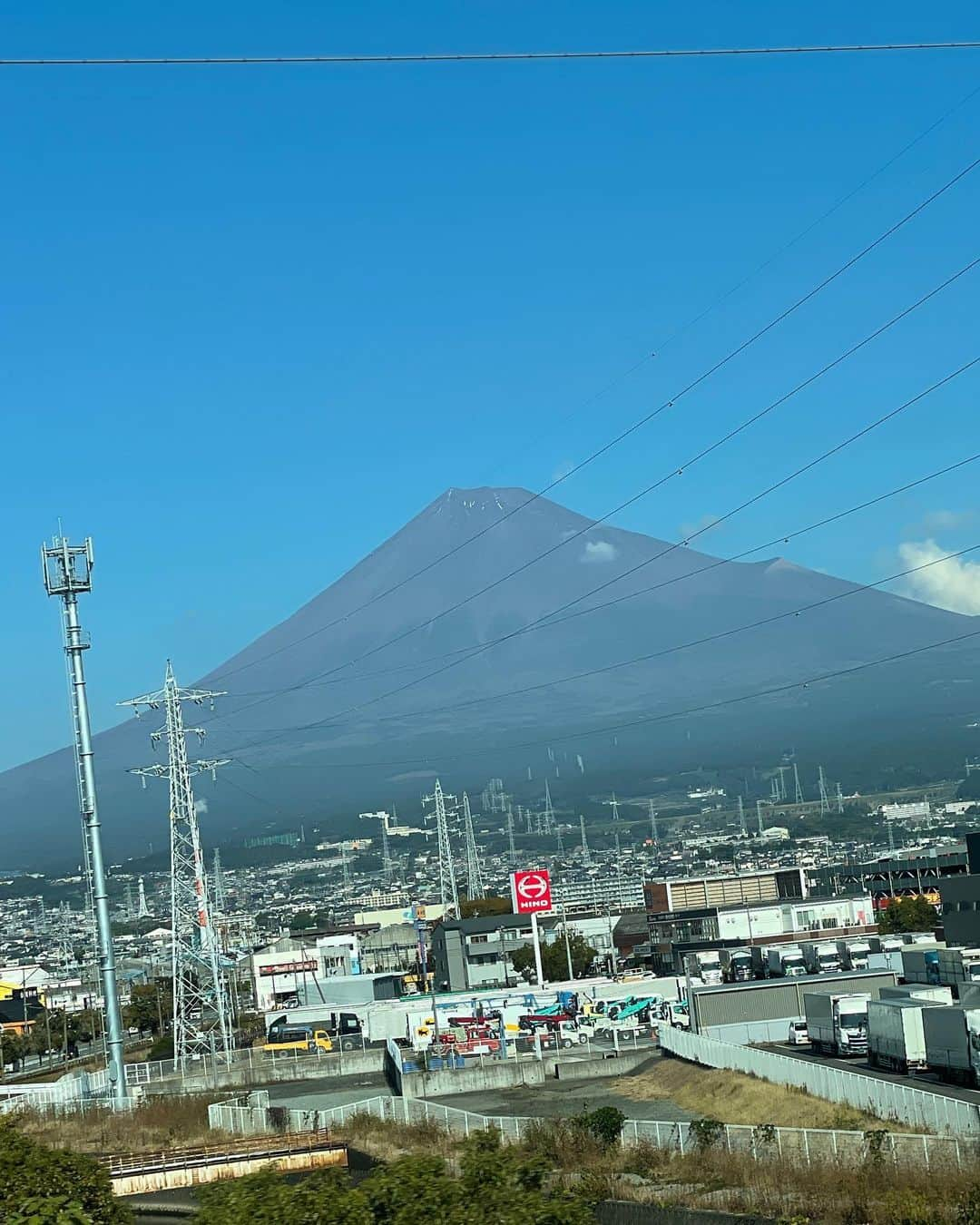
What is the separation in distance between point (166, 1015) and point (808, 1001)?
41.6 m

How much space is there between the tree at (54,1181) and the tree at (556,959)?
4564 cm

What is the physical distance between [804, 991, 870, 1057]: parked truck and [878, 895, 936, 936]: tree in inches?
1210

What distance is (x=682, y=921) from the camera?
69812 millimetres

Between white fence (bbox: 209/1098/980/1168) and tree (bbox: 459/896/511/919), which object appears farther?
tree (bbox: 459/896/511/919)

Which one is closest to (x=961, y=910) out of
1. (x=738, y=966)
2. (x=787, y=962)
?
(x=787, y=962)

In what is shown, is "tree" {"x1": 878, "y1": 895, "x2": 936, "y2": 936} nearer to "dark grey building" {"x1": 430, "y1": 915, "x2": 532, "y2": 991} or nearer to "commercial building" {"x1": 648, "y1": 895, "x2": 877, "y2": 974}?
"commercial building" {"x1": 648, "y1": 895, "x2": 877, "y2": 974}

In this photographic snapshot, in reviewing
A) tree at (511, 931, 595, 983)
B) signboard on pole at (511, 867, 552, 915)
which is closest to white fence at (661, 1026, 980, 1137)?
signboard on pole at (511, 867, 552, 915)

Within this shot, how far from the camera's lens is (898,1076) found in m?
25.5

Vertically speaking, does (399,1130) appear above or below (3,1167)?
below

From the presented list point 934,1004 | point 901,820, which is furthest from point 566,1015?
point 901,820

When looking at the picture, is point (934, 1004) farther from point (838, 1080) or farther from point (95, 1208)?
point (95, 1208)

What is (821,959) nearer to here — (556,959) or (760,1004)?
(760,1004)

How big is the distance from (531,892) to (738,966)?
862 centimetres

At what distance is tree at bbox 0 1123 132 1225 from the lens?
15.0 metres
